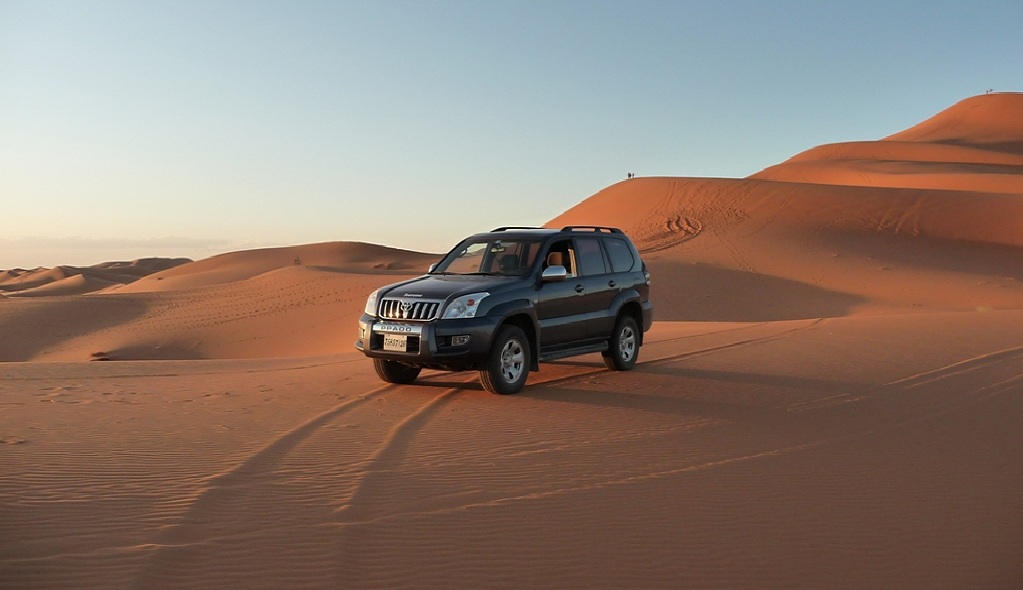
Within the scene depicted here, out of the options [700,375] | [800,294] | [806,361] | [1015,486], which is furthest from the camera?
[800,294]

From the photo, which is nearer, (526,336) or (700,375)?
(526,336)

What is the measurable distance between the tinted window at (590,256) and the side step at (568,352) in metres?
0.99

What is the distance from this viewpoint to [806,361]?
14102 millimetres

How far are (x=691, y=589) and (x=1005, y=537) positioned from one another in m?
2.26

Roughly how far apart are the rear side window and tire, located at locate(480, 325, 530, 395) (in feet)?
7.82

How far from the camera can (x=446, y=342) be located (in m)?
10.2

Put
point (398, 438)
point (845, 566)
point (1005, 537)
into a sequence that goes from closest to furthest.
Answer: point (845, 566) → point (1005, 537) → point (398, 438)

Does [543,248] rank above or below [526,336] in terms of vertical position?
above

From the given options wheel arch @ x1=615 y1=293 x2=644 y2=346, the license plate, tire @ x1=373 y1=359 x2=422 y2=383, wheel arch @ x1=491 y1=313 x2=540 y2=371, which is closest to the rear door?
wheel arch @ x1=491 y1=313 x2=540 y2=371

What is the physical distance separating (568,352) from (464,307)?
194 cm

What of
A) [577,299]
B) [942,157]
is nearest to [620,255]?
[577,299]

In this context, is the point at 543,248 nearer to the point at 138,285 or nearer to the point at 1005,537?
the point at 1005,537

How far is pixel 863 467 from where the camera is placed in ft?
24.2

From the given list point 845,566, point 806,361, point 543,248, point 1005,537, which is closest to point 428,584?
point 845,566
